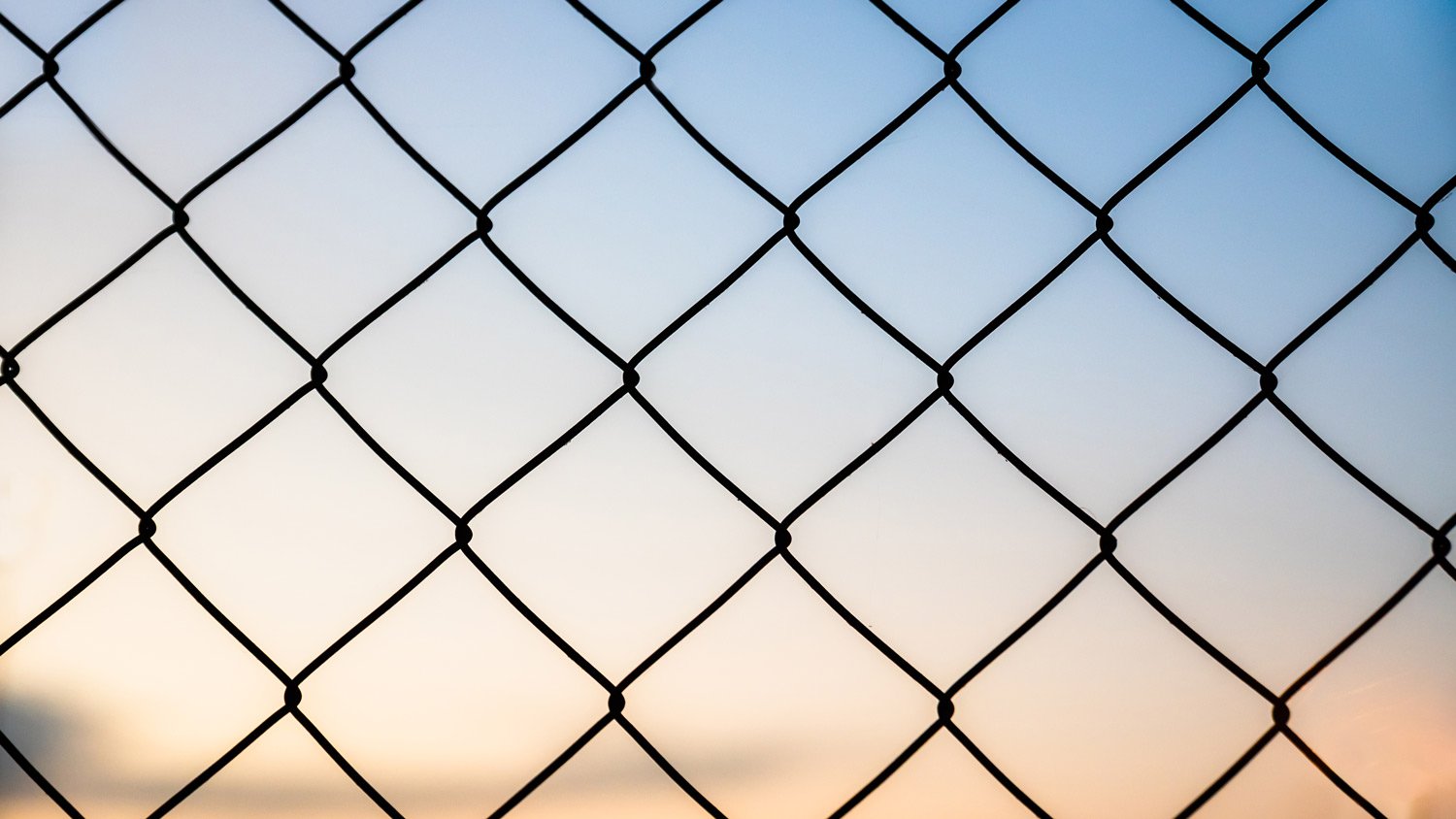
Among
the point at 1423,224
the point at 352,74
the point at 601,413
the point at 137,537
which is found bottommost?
the point at 1423,224

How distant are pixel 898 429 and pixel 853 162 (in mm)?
180

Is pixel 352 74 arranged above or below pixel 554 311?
above

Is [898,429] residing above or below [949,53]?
below

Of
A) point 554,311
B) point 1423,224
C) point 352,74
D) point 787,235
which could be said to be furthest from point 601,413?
point 1423,224

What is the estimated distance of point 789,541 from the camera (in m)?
0.72

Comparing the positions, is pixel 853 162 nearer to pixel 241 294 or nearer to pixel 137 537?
pixel 241 294

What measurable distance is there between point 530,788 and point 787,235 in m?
0.41

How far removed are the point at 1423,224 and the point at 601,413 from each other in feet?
1.82

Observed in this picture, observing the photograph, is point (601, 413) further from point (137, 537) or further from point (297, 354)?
point (137, 537)

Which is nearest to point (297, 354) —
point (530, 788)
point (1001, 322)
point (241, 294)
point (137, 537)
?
point (241, 294)

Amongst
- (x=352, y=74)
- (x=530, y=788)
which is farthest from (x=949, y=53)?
(x=530, y=788)

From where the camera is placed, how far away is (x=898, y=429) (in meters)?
0.71

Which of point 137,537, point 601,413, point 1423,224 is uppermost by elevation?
point 137,537

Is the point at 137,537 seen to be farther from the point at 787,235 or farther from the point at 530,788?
the point at 787,235
